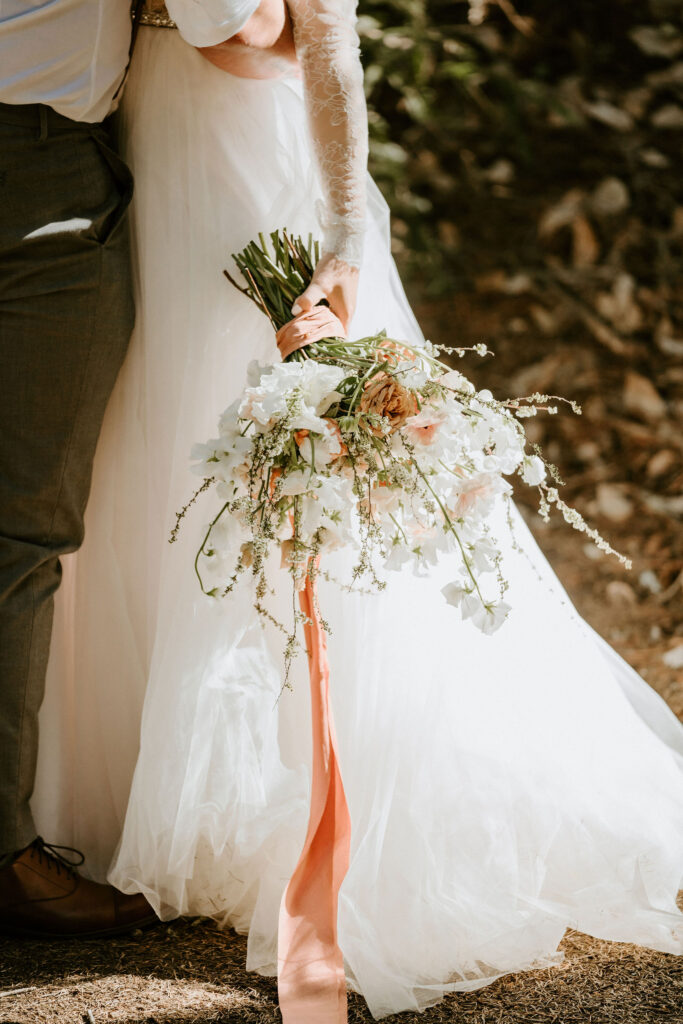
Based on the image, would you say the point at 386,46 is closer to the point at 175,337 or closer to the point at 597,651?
the point at 175,337

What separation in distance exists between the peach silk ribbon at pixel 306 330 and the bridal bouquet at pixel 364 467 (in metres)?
0.11

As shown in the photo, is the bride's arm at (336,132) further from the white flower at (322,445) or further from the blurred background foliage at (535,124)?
the blurred background foliage at (535,124)

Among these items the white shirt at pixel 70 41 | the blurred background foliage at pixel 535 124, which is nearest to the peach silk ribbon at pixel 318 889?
the white shirt at pixel 70 41

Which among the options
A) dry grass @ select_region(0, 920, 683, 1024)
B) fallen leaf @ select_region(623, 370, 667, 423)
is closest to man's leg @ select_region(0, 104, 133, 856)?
dry grass @ select_region(0, 920, 683, 1024)

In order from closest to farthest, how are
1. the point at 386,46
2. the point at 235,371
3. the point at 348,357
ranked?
1. the point at 348,357
2. the point at 235,371
3. the point at 386,46

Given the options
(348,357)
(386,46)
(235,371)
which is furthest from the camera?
(386,46)

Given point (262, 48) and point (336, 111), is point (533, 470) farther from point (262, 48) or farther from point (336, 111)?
point (262, 48)

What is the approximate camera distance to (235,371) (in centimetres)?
140

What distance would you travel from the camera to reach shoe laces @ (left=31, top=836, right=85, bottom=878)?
4.62 ft

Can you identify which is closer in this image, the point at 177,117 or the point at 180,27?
the point at 180,27

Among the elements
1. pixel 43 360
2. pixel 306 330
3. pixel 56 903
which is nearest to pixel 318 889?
pixel 56 903

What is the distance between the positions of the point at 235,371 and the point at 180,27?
46 centimetres

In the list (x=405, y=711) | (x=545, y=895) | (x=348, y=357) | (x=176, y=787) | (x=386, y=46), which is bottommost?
(x=545, y=895)

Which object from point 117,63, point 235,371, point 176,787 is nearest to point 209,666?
point 176,787
